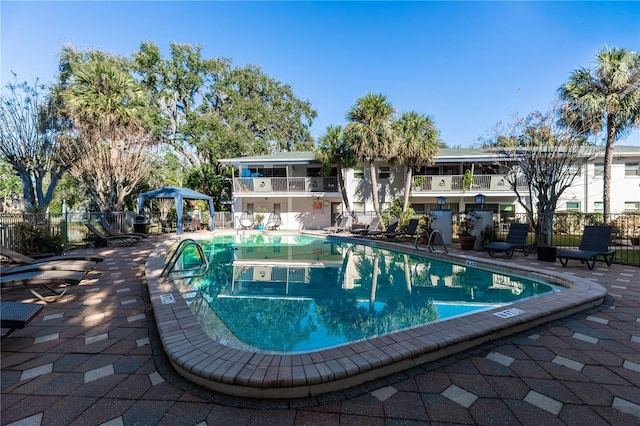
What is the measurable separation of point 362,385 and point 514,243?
899cm

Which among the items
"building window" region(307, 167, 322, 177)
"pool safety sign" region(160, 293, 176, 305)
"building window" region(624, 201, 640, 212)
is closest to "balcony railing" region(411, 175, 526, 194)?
"building window" region(307, 167, 322, 177)

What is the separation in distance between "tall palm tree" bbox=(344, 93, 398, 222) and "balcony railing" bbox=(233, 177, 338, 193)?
437 cm

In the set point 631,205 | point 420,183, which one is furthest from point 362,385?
point 631,205

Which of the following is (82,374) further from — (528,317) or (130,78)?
(130,78)

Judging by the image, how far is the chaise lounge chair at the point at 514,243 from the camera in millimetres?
9109

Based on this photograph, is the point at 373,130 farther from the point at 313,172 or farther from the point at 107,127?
the point at 107,127

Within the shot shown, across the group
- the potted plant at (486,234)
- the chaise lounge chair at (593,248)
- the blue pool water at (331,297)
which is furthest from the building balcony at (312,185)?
the chaise lounge chair at (593,248)

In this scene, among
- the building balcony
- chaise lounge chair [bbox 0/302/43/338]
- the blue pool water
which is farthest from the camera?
the building balcony

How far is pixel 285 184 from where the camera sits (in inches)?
875

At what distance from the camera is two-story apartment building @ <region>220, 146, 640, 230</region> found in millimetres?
20547

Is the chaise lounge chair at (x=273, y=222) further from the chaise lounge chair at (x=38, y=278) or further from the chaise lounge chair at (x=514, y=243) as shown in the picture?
the chaise lounge chair at (x=38, y=278)

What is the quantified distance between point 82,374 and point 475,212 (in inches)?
469

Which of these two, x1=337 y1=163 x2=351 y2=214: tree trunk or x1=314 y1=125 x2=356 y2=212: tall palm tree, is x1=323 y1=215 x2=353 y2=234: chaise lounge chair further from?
x1=314 y1=125 x2=356 y2=212: tall palm tree

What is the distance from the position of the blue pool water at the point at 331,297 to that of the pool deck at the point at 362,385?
97cm
